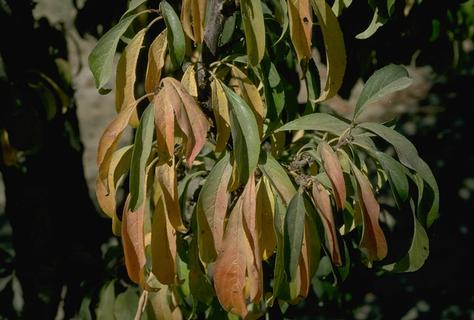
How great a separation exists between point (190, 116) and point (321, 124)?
0.68 ft

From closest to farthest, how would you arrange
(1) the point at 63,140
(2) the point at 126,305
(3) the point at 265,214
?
(3) the point at 265,214 → (2) the point at 126,305 → (1) the point at 63,140

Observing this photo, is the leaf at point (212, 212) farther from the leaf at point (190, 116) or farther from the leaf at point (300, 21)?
the leaf at point (300, 21)

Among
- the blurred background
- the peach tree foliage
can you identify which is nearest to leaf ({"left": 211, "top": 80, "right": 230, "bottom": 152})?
the peach tree foliage

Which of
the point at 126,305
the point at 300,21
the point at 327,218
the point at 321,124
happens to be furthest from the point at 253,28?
the point at 126,305

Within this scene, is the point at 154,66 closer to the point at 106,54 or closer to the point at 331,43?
the point at 106,54

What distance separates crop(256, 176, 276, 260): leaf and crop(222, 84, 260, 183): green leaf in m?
0.05

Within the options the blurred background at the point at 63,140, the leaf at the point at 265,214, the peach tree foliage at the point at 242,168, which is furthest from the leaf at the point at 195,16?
the blurred background at the point at 63,140

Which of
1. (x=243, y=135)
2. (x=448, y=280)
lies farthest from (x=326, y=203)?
(x=448, y=280)

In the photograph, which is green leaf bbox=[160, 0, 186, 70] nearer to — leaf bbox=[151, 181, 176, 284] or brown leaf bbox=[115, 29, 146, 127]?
brown leaf bbox=[115, 29, 146, 127]

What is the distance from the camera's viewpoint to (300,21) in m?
1.04

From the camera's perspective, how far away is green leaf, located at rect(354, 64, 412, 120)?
1.10 meters

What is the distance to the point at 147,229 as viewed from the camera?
1.26 metres

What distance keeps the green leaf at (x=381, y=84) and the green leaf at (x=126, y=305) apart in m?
0.65

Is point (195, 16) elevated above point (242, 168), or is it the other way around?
point (195, 16)
